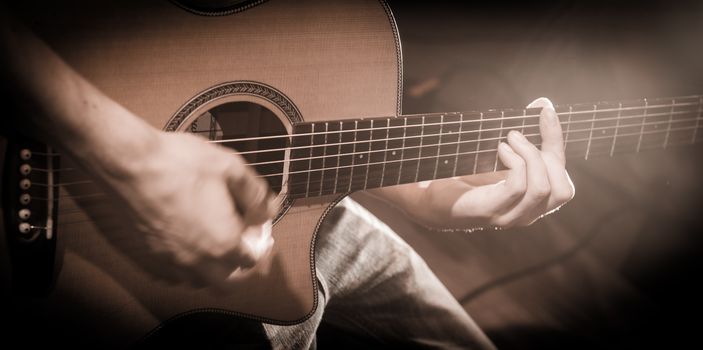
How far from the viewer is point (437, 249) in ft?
3.10

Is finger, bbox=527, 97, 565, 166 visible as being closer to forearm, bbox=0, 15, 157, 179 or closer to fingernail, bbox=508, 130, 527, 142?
fingernail, bbox=508, 130, 527, 142

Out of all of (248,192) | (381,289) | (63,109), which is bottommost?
(381,289)

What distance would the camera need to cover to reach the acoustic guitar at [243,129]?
511 millimetres

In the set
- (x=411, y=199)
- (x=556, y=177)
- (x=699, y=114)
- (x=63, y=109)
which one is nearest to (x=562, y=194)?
(x=556, y=177)

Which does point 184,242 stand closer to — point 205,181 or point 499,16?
point 205,181

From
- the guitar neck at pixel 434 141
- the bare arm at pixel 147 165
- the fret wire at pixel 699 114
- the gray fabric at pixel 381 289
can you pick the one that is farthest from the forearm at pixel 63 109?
the fret wire at pixel 699 114

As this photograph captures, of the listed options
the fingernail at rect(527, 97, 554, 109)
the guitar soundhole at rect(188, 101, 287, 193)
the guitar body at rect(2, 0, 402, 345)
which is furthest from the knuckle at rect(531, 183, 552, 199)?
the guitar soundhole at rect(188, 101, 287, 193)

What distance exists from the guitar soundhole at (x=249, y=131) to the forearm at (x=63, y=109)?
0.47ft

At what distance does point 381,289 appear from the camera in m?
0.83

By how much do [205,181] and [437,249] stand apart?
589 millimetres

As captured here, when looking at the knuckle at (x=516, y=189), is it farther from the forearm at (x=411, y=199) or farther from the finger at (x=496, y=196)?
the forearm at (x=411, y=199)

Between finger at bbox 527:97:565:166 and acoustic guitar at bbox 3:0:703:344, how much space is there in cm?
1

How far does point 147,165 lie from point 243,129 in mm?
167

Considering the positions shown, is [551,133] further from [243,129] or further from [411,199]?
[243,129]
